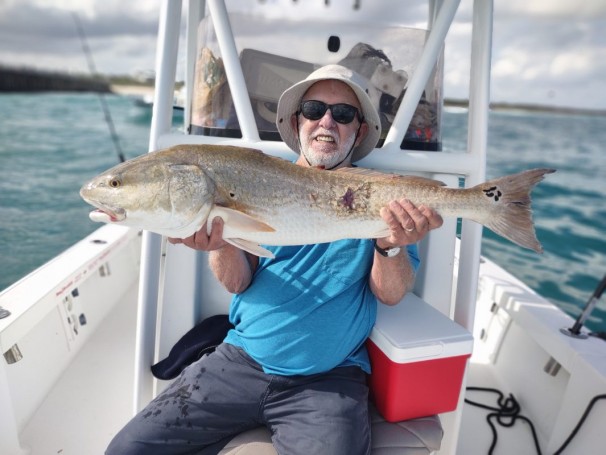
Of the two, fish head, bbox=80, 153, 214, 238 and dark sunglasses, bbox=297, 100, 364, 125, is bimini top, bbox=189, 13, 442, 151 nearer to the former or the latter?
dark sunglasses, bbox=297, 100, 364, 125

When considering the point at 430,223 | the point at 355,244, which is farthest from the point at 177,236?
the point at 430,223

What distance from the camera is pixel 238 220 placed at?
2.06 meters

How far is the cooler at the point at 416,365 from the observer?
7.76ft

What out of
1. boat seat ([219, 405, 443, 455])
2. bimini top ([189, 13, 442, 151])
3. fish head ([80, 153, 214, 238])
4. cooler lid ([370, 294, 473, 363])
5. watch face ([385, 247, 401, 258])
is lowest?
boat seat ([219, 405, 443, 455])

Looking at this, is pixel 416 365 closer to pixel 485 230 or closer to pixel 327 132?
pixel 327 132

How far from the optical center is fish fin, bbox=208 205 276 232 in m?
2.05

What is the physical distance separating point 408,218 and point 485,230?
10.2 m

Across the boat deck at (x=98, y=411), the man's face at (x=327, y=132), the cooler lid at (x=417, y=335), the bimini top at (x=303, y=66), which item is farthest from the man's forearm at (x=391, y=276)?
the boat deck at (x=98, y=411)

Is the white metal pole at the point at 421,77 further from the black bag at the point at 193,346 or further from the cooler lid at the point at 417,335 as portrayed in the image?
the black bag at the point at 193,346

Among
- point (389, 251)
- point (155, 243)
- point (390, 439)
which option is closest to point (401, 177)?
point (389, 251)

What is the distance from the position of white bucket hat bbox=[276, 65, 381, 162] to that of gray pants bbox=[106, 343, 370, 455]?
1.37 meters

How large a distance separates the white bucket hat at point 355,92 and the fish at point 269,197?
526 millimetres

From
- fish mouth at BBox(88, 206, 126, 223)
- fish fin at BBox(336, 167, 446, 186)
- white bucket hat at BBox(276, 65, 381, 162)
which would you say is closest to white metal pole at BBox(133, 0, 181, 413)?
white bucket hat at BBox(276, 65, 381, 162)

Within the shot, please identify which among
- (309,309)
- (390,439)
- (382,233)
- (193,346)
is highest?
(382,233)
